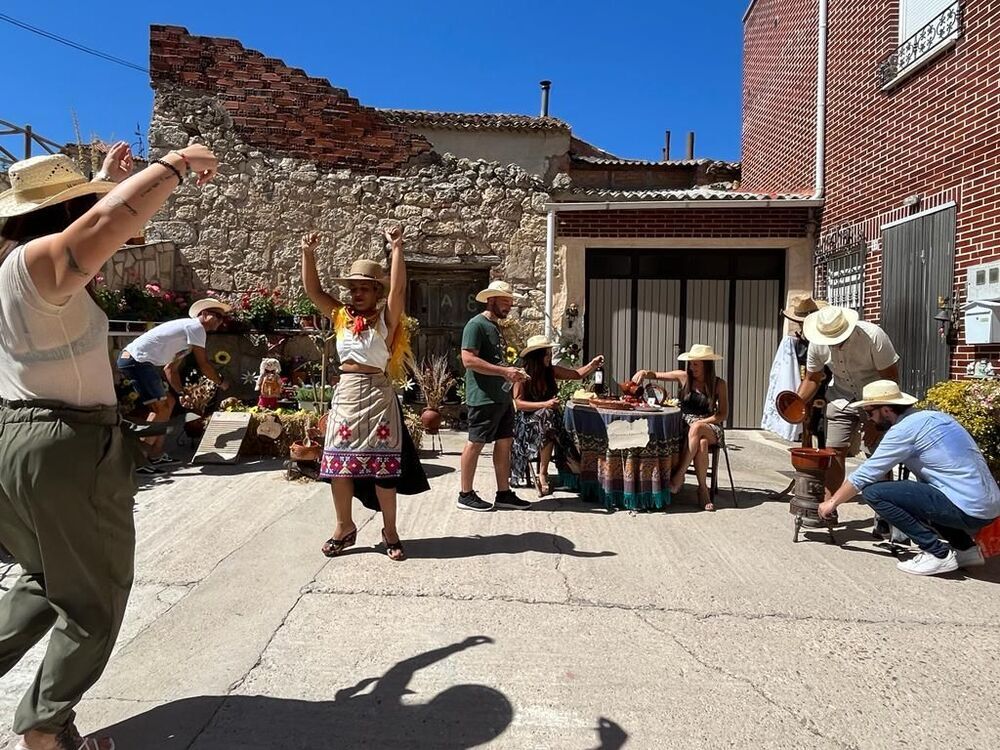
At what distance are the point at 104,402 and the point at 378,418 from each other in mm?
1891

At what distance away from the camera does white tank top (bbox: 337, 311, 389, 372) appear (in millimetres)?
3791

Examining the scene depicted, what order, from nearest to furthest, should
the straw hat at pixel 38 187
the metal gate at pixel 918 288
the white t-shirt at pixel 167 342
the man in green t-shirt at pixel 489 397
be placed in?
the straw hat at pixel 38 187
the man in green t-shirt at pixel 489 397
the white t-shirt at pixel 167 342
the metal gate at pixel 918 288

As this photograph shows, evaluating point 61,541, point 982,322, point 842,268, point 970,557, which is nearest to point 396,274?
point 61,541

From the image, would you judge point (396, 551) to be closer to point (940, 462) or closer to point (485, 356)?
point (485, 356)

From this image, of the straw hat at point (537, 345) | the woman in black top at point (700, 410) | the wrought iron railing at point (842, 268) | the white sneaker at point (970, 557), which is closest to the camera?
the white sneaker at point (970, 557)

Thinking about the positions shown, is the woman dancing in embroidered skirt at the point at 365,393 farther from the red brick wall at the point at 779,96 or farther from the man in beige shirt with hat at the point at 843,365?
the red brick wall at the point at 779,96

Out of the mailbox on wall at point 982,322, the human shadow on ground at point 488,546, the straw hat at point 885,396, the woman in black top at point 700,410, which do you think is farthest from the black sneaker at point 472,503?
the mailbox on wall at point 982,322

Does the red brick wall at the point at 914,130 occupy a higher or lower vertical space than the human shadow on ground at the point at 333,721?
higher

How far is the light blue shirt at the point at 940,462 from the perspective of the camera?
12.4ft

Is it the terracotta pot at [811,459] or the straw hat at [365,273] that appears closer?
the straw hat at [365,273]

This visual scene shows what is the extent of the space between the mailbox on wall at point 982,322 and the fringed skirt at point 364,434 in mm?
4875

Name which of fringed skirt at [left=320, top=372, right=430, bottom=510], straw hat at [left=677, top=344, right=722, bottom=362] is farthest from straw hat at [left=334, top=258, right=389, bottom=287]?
straw hat at [left=677, top=344, right=722, bottom=362]

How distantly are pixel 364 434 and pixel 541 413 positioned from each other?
209 cm

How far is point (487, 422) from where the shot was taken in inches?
193
